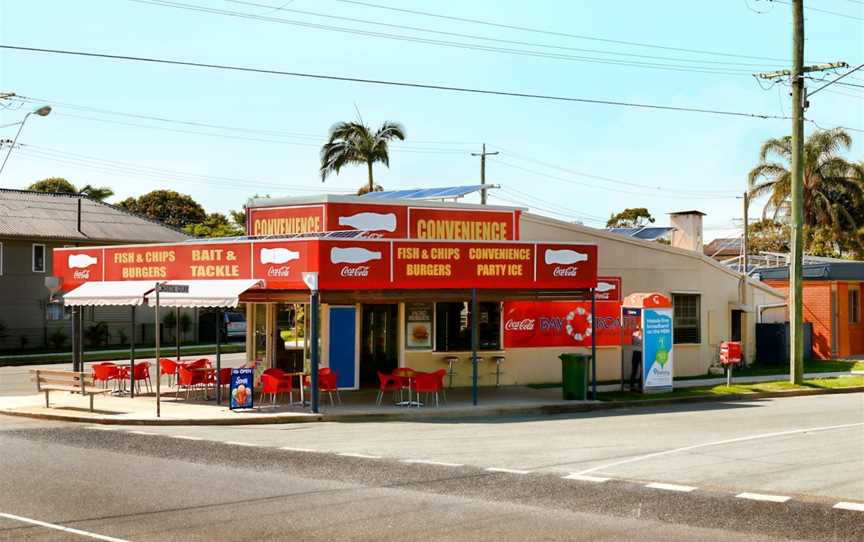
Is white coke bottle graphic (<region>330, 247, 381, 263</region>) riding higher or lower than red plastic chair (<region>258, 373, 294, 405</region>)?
higher

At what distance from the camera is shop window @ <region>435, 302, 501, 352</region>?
81.2ft

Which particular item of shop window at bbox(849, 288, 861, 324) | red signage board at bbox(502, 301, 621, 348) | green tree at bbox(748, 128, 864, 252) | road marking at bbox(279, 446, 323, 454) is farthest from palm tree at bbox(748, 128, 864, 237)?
road marking at bbox(279, 446, 323, 454)

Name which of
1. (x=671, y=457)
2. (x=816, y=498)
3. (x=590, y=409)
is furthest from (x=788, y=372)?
(x=816, y=498)

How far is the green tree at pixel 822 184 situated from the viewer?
51250 mm

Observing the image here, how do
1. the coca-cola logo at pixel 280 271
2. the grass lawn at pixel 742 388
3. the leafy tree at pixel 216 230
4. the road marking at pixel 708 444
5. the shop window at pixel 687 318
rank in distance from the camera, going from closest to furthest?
the road marking at pixel 708 444, the coca-cola logo at pixel 280 271, the grass lawn at pixel 742 388, the shop window at pixel 687 318, the leafy tree at pixel 216 230

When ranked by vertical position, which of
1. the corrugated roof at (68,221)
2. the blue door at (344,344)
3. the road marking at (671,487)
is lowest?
the road marking at (671,487)

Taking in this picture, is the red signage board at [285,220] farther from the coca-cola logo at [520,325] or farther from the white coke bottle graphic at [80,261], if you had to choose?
the coca-cola logo at [520,325]

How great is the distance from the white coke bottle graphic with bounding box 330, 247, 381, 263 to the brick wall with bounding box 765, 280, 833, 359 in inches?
869

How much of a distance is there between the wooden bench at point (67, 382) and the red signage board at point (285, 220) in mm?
6181

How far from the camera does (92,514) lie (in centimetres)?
1005

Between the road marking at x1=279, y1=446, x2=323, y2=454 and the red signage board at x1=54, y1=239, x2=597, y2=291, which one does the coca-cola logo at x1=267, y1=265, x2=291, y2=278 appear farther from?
the road marking at x1=279, y1=446, x2=323, y2=454

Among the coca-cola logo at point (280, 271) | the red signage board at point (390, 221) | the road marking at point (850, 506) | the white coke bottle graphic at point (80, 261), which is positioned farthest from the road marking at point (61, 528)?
the white coke bottle graphic at point (80, 261)

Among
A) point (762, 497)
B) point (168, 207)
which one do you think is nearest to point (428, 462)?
point (762, 497)

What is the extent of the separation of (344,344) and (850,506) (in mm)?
15184
